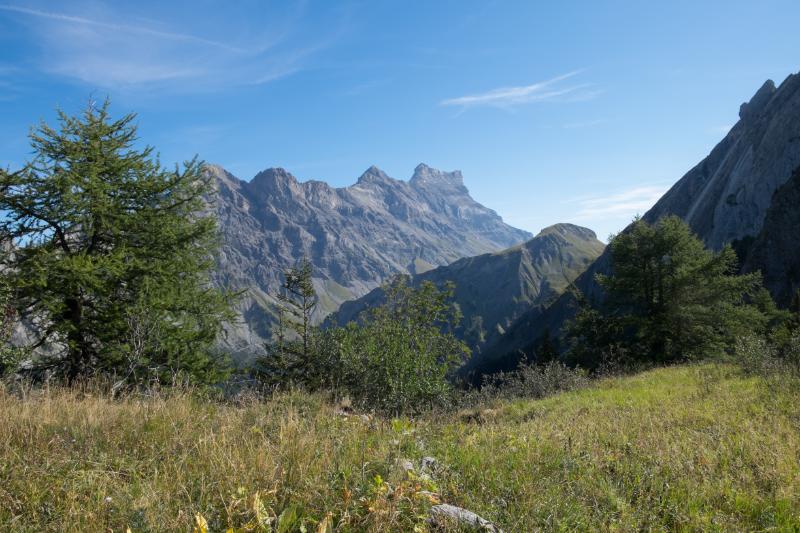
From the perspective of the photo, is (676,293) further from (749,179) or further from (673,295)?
(749,179)

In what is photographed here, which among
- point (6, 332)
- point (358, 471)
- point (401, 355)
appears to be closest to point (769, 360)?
point (401, 355)

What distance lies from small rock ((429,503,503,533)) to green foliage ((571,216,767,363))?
22957mm

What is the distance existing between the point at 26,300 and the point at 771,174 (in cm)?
12568

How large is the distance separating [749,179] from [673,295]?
10186 centimetres

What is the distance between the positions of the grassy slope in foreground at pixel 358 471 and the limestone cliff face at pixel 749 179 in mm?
74346

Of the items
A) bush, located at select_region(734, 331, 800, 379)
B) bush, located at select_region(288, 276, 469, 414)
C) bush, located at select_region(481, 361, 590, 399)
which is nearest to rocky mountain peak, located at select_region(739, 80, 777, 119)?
bush, located at select_region(734, 331, 800, 379)

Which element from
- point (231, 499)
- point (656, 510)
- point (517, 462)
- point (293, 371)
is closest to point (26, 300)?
point (293, 371)

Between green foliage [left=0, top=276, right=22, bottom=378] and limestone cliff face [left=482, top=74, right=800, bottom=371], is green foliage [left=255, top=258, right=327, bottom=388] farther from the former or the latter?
limestone cliff face [left=482, top=74, right=800, bottom=371]

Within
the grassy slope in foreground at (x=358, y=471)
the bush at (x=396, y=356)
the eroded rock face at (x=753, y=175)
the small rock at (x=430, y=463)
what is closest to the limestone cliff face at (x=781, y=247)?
the eroded rock face at (x=753, y=175)

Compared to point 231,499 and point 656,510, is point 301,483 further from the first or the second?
point 656,510

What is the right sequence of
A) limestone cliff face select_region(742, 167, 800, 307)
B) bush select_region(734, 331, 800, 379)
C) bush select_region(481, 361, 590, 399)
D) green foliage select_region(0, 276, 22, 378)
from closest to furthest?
green foliage select_region(0, 276, 22, 378) → bush select_region(734, 331, 800, 379) → bush select_region(481, 361, 590, 399) → limestone cliff face select_region(742, 167, 800, 307)

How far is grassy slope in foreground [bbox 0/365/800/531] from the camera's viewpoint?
344 centimetres

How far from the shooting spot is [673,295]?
25.0 m

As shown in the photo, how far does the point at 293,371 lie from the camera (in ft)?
55.9
